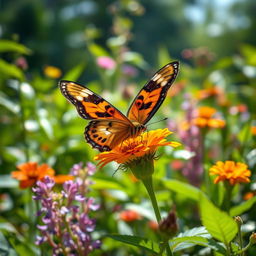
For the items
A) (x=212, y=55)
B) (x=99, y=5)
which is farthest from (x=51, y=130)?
(x=99, y=5)

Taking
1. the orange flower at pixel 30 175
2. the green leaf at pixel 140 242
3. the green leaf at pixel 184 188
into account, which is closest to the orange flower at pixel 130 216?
the green leaf at pixel 184 188

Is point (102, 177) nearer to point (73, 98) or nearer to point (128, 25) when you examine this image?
point (73, 98)

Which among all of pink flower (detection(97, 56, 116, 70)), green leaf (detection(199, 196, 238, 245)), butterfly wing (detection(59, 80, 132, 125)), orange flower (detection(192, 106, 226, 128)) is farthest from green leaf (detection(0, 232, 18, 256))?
pink flower (detection(97, 56, 116, 70))

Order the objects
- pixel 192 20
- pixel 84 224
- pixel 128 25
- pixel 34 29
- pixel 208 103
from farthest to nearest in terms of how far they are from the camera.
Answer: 1. pixel 192 20
2. pixel 34 29
3. pixel 128 25
4. pixel 208 103
5. pixel 84 224

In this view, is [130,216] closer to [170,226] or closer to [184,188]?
[184,188]

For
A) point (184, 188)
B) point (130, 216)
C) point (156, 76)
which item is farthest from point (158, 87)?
point (130, 216)

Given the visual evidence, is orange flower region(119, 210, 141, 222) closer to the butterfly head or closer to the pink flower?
the butterfly head
